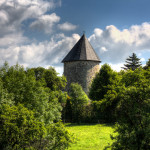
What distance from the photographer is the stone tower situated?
117 feet

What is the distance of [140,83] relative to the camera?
773cm

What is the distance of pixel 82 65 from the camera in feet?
117

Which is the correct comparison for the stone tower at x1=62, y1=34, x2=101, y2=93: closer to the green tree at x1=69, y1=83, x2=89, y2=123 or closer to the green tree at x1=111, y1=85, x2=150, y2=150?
the green tree at x1=69, y1=83, x2=89, y2=123

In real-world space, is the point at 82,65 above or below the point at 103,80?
above

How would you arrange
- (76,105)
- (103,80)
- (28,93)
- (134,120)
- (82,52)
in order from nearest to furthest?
1. (134,120)
2. (28,93)
3. (76,105)
4. (103,80)
5. (82,52)

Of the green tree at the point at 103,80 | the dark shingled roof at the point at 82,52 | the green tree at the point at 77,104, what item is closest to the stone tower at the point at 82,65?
the dark shingled roof at the point at 82,52

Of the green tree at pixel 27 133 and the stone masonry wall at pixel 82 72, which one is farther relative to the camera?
the stone masonry wall at pixel 82 72

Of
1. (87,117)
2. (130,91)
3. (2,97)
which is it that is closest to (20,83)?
(2,97)

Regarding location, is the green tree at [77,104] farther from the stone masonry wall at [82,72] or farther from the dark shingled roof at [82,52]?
the dark shingled roof at [82,52]

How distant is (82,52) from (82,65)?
→ 2.49 m

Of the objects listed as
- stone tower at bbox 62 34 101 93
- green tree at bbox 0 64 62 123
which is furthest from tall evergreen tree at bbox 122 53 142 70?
green tree at bbox 0 64 62 123

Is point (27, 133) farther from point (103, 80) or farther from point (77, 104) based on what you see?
point (103, 80)

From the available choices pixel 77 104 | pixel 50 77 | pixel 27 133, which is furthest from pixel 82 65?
pixel 27 133

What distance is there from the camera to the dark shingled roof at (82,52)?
35.8m
